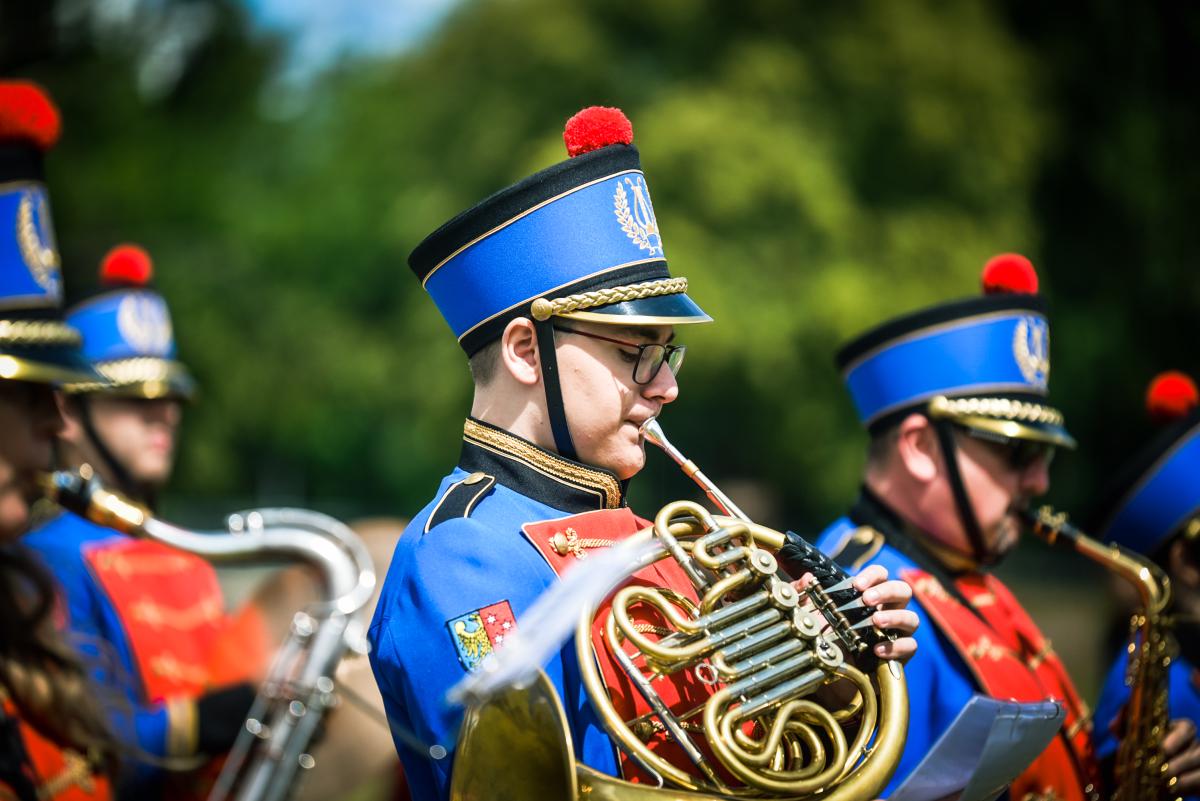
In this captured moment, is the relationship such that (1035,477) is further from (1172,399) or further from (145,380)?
(145,380)

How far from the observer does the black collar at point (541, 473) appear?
9.26 feet

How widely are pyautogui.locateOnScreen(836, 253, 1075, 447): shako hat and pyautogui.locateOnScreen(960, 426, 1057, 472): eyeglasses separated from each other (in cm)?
2

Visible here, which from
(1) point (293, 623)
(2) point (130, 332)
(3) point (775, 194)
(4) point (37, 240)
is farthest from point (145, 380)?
(3) point (775, 194)

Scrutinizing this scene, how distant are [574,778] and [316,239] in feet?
69.1

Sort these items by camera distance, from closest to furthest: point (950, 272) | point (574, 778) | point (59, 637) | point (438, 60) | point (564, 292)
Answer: point (574, 778) < point (564, 292) < point (59, 637) < point (950, 272) < point (438, 60)

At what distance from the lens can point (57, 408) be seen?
341 centimetres

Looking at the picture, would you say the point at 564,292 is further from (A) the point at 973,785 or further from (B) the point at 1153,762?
(B) the point at 1153,762

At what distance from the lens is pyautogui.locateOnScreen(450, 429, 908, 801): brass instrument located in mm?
2299

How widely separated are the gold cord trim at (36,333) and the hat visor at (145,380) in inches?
71.0

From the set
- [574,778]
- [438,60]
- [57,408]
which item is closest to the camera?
[574,778]

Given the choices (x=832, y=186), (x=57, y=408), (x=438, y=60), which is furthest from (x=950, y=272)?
(x=57, y=408)

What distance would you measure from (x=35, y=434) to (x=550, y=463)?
4.80ft

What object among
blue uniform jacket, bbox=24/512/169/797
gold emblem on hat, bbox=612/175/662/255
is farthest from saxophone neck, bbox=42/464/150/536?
gold emblem on hat, bbox=612/175/662/255

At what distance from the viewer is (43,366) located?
11.1 feet
